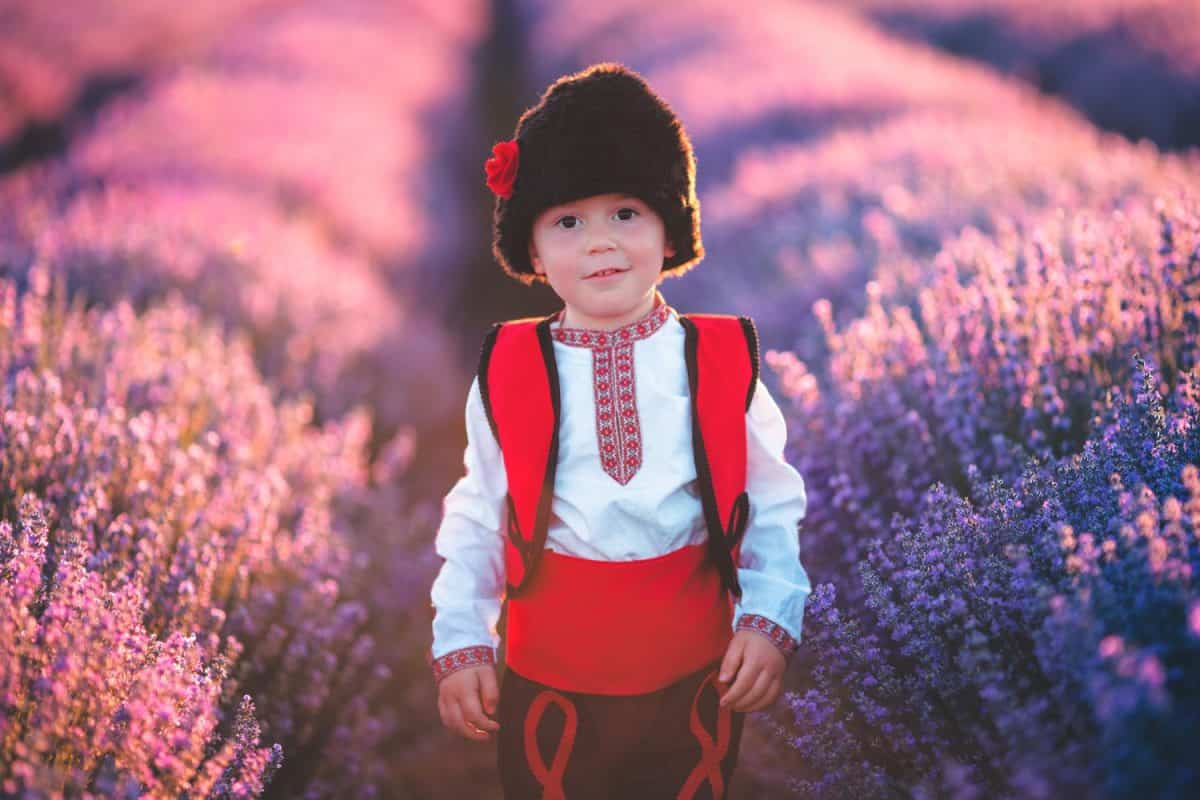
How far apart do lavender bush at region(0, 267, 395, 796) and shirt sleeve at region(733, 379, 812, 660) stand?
988 millimetres

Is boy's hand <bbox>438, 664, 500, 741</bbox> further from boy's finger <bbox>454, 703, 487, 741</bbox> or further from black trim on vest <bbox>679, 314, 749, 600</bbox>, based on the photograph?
black trim on vest <bbox>679, 314, 749, 600</bbox>

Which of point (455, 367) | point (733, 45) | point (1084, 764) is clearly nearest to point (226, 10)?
point (733, 45)

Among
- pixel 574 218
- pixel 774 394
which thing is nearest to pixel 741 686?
pixel 574 218

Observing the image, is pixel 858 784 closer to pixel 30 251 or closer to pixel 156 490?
pixel 156 490

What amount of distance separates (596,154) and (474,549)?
88cm

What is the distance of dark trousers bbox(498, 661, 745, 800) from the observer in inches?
67.0

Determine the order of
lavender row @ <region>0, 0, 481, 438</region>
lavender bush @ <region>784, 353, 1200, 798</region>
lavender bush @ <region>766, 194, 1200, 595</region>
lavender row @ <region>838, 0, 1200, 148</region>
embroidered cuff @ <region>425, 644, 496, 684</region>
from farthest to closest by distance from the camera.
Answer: lavender row @ <region>838, 0, 1200, 148</region>, lavender row @ <region>0, 0, 481, 438</region>, lavender bush @ <region>766, 194, 1200, 595</region>, embroidered cuff @ <region>425, 644, 496, 684</region>, lavender bush @ <region>784, 353, 1200, 798</region>

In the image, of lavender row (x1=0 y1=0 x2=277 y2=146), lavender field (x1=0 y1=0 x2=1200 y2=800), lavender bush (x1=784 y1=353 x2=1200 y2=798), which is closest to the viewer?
lavender bush (x1=784 y1=353 x2=1200 y2=798)

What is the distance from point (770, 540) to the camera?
1.79 metres

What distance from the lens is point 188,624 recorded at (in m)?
2.09

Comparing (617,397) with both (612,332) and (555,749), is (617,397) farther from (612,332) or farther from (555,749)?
(555,749)

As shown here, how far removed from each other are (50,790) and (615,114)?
1484 millimetres

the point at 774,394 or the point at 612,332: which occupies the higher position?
the point at 774,394

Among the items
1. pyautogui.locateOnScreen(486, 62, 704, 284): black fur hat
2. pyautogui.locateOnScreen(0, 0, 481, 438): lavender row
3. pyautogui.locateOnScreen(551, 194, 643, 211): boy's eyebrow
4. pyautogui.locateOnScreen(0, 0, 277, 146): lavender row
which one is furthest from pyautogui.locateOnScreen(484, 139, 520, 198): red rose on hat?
pyautogui.locateOnScreen(0, 0, 277, 146): lavender row
